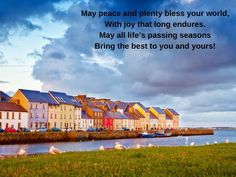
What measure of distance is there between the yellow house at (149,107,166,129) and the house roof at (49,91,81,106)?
65881 mm

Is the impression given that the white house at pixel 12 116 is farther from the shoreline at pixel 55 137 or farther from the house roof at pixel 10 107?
the shoreline at pixel 55 137

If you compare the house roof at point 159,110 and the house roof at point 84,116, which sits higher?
the house roof at point 159,110

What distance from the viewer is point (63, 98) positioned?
127938 mm

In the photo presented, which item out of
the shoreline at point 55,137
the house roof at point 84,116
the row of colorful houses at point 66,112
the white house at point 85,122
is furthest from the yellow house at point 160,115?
the shoreline at point 55,137

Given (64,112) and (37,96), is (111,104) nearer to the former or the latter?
(64,112)

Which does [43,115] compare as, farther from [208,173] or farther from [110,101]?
[208,173]

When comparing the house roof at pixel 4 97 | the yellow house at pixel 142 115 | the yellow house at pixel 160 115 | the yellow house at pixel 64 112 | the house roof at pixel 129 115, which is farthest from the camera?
the yellow house at pixel 160 115

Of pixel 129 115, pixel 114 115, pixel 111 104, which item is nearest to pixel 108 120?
pixel 114 115

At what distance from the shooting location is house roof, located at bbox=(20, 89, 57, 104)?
110 meters

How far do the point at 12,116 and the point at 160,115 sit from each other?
103m

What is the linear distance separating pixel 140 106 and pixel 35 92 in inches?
2802

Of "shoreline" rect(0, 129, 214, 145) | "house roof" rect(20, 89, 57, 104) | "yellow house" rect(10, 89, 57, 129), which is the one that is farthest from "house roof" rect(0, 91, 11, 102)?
"shoreline" rect(0, 129, 214, 145)

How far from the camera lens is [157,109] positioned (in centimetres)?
19438

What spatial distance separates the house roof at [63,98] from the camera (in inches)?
4867
